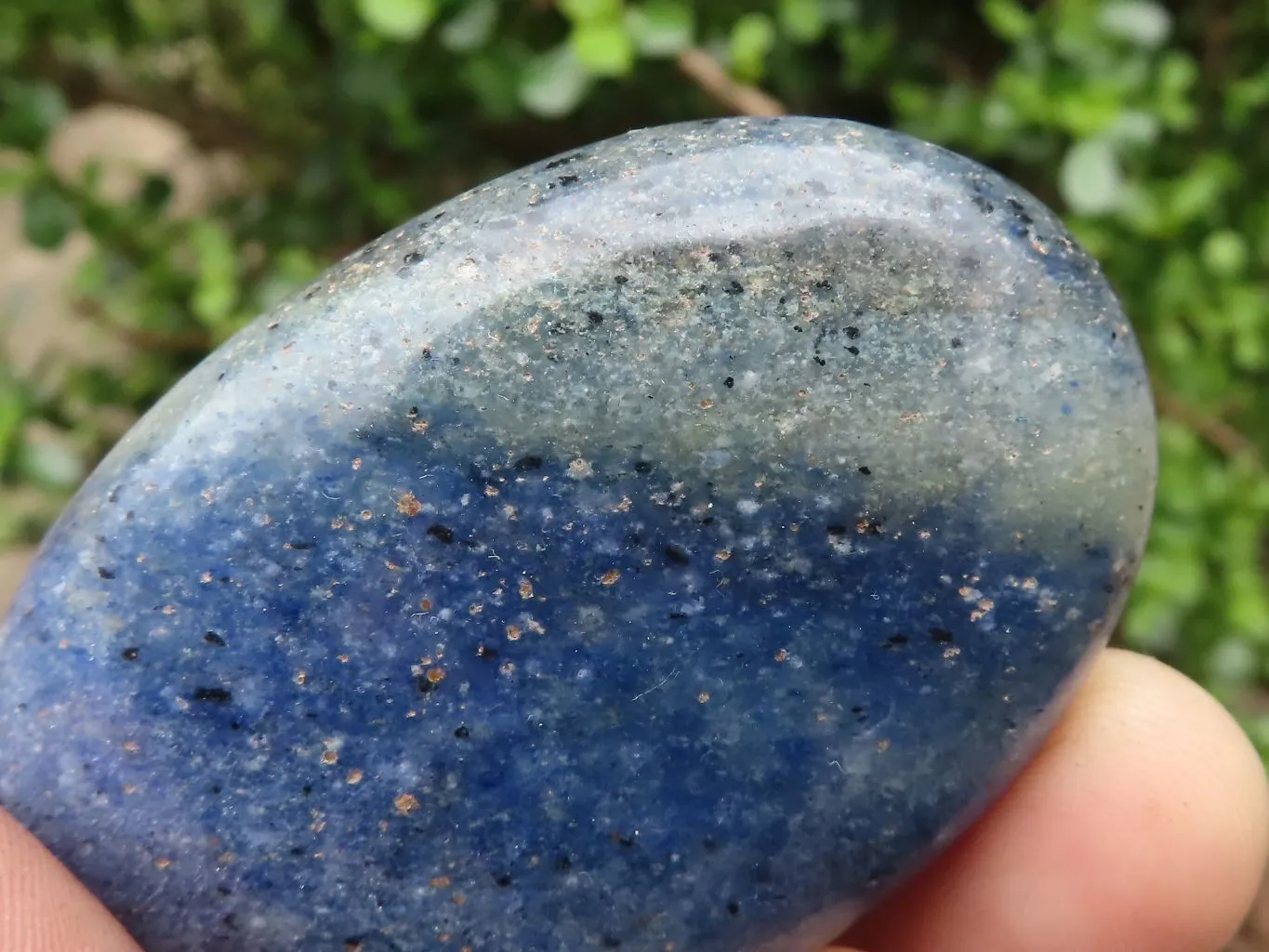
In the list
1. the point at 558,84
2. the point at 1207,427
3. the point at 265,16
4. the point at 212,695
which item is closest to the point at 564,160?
the point at 558,84

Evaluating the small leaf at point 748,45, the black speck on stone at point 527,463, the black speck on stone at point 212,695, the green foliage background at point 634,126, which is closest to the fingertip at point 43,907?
the black speck on stone at point 212,695

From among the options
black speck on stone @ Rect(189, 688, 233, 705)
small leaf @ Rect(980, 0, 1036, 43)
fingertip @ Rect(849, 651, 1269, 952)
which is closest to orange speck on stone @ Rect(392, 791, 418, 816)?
black speck on stone @ Rect(189, 688, 233, 705)

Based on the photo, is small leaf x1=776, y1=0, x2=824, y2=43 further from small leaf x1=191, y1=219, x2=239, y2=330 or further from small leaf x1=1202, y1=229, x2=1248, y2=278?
small leaf x1=191, y1=219, x2=239, y2=330

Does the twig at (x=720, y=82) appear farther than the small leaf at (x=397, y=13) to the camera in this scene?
Yes

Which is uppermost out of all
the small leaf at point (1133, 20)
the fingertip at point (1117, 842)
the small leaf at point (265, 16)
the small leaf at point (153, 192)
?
the small leaf at point (265, 16)

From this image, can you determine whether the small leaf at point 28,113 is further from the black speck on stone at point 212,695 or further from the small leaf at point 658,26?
the black speck on stone at point 212,695

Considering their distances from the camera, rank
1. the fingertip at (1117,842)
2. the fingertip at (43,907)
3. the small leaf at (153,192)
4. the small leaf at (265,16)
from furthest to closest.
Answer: the small leaf at (153,192) < the small leaf at (265,16) < the fingertip at (1117,842) < the fingertip at (43,907)

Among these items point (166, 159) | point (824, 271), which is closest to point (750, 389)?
point (824, 271)
